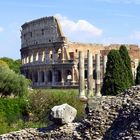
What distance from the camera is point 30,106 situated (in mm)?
37969

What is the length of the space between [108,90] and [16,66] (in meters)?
69.8

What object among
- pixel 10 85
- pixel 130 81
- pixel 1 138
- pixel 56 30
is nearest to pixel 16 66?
pixel 56 30

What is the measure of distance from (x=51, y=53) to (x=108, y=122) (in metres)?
76.6

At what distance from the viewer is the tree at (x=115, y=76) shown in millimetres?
39156

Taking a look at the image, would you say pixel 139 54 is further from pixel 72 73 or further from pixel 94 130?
pixel 94 130

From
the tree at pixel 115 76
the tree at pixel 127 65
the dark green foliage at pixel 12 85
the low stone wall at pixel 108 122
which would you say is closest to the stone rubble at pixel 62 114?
the low stone wall at pixel 108 122

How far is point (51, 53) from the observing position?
8531 cm

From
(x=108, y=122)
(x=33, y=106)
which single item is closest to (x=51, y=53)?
(x=33, y=106)

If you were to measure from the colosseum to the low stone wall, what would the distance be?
223 feet

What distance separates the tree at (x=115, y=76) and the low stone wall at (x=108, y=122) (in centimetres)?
2981

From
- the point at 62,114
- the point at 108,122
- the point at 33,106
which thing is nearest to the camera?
the point at 108,122

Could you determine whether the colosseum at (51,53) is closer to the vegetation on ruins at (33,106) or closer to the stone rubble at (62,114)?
the vegetation on ruins at (33,106)

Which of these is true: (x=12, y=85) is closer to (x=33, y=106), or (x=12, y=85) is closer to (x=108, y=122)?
(x=33, y=106)

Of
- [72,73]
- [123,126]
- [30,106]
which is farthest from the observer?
[72,73]
